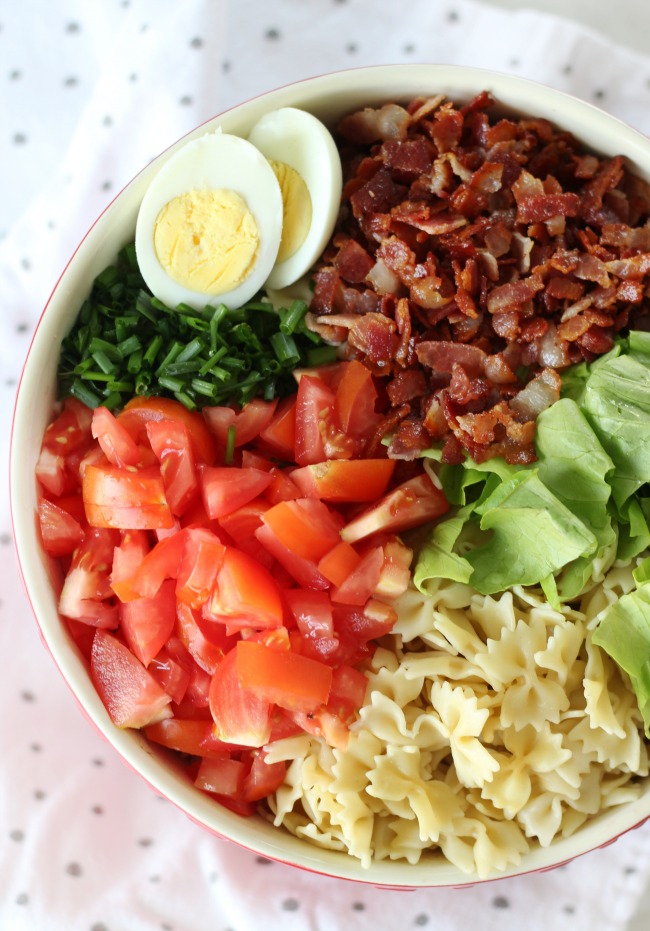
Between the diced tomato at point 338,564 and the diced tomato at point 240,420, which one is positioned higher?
the diced tomato at point 240,420

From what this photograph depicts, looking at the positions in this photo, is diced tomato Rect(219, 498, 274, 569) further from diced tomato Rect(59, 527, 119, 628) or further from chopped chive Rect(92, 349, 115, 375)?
chopped chive Rect(92, 349, 115, 375)

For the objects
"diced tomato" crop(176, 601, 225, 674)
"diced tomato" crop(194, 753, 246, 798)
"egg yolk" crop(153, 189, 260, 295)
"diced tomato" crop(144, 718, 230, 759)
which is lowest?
"diced tomato" crop(194, 753, 246, 798)

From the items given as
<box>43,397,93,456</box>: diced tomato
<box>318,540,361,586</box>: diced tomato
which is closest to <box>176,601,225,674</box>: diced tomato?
<box>318,540,361,586</box>: diced tomato

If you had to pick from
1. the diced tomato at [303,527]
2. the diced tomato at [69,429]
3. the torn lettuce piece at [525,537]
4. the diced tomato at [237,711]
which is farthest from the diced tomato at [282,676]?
the diced tomato at [69,429]

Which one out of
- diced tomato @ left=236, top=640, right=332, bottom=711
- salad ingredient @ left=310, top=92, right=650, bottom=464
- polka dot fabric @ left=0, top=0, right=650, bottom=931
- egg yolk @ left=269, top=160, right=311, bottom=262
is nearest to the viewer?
diced tomato @ left=236, top=640, right=332, bottom=711

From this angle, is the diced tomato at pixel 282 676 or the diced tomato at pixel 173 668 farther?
the diced tomato at pixel 173 668

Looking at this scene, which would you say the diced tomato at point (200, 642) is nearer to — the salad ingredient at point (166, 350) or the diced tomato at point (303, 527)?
the diced tomato at point (303, 527)
